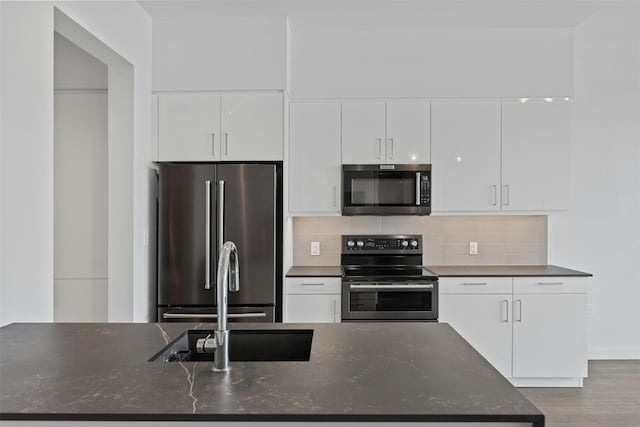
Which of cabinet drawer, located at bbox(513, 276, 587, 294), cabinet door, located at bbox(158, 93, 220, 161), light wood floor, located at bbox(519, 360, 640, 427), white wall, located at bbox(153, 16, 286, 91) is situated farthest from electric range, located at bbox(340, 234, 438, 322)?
white wall, located at bbox(153, 16, 286, 91)

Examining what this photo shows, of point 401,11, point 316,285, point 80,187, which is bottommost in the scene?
point 316,285

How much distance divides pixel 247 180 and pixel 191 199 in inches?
16.5

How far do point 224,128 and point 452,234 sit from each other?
2.11 m

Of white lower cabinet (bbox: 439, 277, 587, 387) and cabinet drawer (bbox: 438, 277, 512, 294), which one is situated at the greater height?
cabinet drawer (bbox: 438, 277, 512, 294)

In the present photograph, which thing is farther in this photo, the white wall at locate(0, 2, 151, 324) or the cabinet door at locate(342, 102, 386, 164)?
the cabinet door at locate(342, 102, 386, 164)

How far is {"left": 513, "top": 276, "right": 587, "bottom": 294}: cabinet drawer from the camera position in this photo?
3.92 metres

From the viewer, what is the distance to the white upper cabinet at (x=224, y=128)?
3967mm

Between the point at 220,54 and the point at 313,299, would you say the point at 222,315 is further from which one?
the point at 220,54

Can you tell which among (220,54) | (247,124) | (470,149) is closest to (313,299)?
(247,124)

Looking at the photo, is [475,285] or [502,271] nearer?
[475,285]

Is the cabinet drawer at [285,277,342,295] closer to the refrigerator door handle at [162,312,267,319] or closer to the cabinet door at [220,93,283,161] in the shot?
the refrigerator door handle at [162,312,267,319]

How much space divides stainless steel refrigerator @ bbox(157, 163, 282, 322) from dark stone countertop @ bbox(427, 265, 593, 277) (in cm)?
135

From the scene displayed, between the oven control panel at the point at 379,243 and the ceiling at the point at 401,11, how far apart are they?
171 cm

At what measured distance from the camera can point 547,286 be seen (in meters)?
3.93
